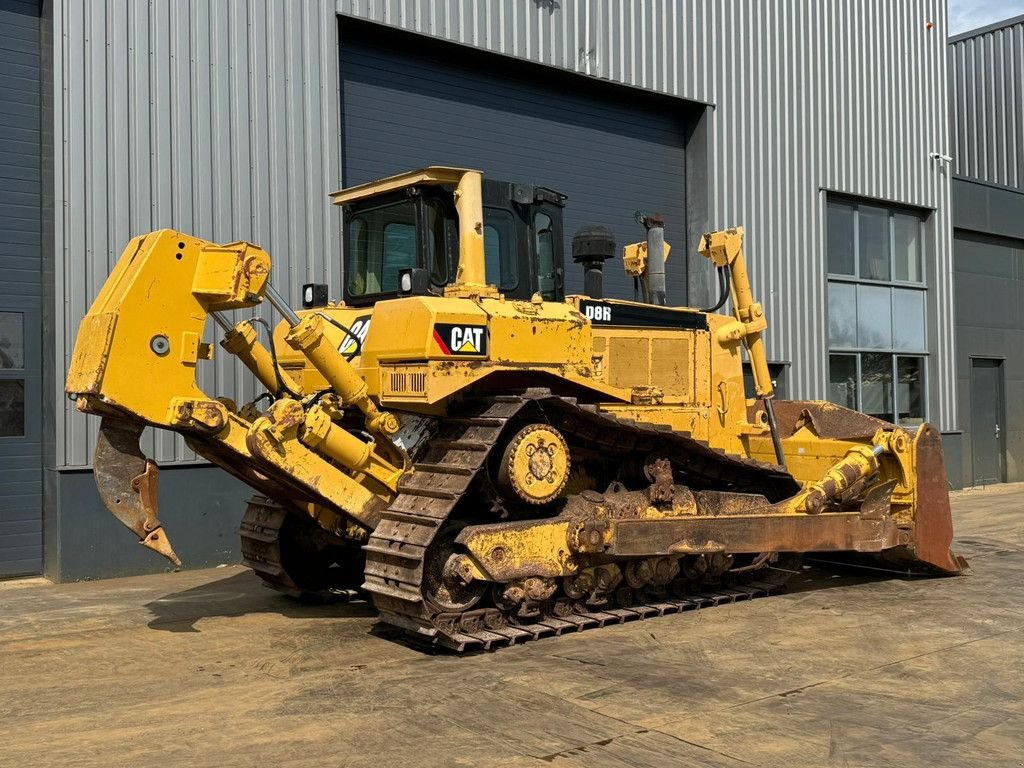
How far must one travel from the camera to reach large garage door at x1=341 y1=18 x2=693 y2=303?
12578mm

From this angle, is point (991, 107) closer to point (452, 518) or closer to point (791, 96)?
point (791, 96)

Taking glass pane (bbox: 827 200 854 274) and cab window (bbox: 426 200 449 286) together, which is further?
glass pane (bbox: 827 200 854 274)

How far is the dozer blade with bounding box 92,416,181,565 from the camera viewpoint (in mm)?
6570

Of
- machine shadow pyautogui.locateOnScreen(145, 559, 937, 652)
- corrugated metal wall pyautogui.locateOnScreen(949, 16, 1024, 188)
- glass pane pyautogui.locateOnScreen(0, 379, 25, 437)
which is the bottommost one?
machine shadow pyautogui.locateOnScreen(145, 559, 937, 652)

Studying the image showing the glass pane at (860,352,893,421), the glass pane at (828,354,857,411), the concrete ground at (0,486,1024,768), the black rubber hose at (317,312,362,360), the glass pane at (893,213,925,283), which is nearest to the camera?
the concrete ground at (0,486,1024,768)

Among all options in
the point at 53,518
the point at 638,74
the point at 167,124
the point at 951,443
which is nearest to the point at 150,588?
the point at 53,518

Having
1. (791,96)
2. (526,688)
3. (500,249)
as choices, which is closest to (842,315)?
(791,96)

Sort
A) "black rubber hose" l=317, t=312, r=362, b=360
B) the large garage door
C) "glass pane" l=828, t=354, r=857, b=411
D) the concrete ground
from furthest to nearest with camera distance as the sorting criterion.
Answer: "glass pane" l=828, t=354, r=857, b=411 → the large garage door → "black rubber hose" l=317, t=312, r=362, b=360 → the concrete ground

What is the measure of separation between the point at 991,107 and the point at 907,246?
5567 mm

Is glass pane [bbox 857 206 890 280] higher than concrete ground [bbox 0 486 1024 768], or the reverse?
glass pane [bbox 857 206 890 280]

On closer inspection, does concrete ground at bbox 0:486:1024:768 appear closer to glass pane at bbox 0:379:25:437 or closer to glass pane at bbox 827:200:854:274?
glass pane at bbox 0:379:25:437

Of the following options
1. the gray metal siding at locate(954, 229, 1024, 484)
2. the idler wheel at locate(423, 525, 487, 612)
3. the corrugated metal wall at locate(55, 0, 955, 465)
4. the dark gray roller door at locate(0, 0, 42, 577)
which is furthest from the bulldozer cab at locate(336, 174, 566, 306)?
the gray metal siding at locate(954, 229, 1024, 484)

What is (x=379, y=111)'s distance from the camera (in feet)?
41.5

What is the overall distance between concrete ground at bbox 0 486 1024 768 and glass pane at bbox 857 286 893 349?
32.4 ft
